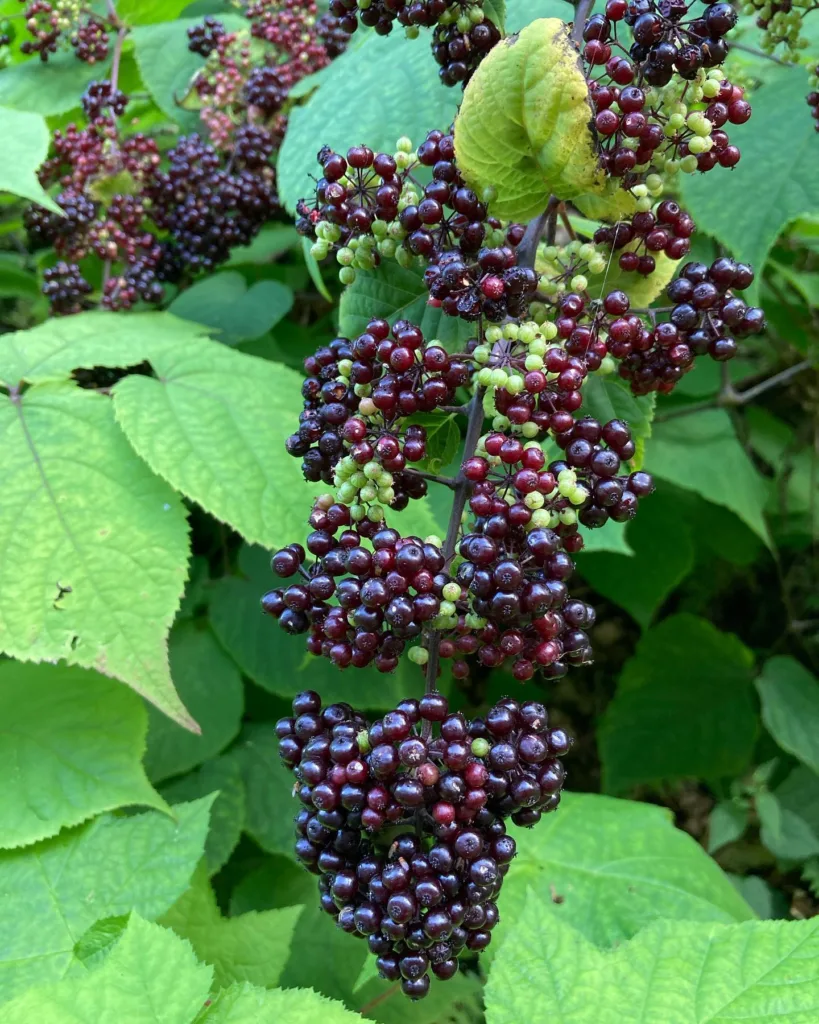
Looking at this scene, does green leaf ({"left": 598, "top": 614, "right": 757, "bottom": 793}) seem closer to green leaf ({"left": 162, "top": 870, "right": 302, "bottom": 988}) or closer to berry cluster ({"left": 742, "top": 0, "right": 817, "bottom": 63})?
green leaf ({"left": 162, "top": 870, "right": 302, "bottom": 988})

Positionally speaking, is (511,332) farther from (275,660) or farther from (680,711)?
(680,711)

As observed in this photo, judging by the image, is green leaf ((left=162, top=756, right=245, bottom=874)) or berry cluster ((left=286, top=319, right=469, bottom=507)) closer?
berry cluster ((left=286, top=319, right=469, bottom=507))

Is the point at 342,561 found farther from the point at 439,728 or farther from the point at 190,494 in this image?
the point at 190,494

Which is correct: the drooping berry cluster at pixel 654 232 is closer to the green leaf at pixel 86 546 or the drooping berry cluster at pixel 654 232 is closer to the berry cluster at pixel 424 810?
the berry cluster at pixel 424 810

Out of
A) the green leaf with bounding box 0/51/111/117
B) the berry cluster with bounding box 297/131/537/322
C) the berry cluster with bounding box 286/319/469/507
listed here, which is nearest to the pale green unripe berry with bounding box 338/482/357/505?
the berry cluster with bounding box 286/319/469/507

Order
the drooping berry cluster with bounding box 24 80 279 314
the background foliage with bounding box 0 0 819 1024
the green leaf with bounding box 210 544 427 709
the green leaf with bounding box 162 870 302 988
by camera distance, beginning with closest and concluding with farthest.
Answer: the background foliage with bounding box 0 0 819 1024
the green leaf with bounding box 162 870 302 988
the green leaf with bounding box 210 544 427 709
the drooping berry cluster with bounding box 24 80 279 314

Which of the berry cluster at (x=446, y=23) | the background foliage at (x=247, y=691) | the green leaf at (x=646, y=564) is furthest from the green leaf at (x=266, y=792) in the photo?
the berry cluster at (x=446, y=23)
